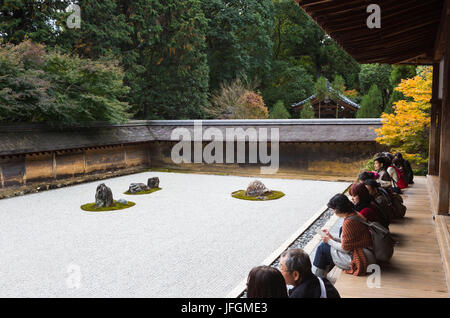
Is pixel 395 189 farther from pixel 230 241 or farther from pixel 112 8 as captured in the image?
pixel 112 8

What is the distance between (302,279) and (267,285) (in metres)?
0.52

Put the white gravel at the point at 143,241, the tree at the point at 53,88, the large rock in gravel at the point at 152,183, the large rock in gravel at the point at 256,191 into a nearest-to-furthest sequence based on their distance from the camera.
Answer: the white gravel at the point at 143,241
the large rock in gravel at the point at 256,191
the tree at the point at 53,88
the large rock in gravel at the point at 152,183

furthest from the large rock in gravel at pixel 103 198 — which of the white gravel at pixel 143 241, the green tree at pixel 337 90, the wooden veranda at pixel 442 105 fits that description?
the green tree at pixel 337 90

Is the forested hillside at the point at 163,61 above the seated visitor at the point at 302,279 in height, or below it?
above

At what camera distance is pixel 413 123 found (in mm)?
12609

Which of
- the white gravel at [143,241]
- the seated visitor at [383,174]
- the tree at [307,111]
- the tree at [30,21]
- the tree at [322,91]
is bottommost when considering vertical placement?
the white gravel at [143,241]

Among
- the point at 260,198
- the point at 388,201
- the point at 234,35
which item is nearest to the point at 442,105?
the point at 388,201

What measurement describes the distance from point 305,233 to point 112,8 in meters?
18.8

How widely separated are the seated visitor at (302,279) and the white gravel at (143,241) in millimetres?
2533

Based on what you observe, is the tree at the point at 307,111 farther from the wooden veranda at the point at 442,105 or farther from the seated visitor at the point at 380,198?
the seated visitor at the point at 380,198

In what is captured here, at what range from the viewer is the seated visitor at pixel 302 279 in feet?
9.72

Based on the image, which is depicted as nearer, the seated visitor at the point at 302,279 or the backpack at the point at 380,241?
the seated visitor at the point at 302,279

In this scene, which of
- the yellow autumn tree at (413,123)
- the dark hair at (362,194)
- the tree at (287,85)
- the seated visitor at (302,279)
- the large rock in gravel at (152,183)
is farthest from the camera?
the tree at (287,85)
